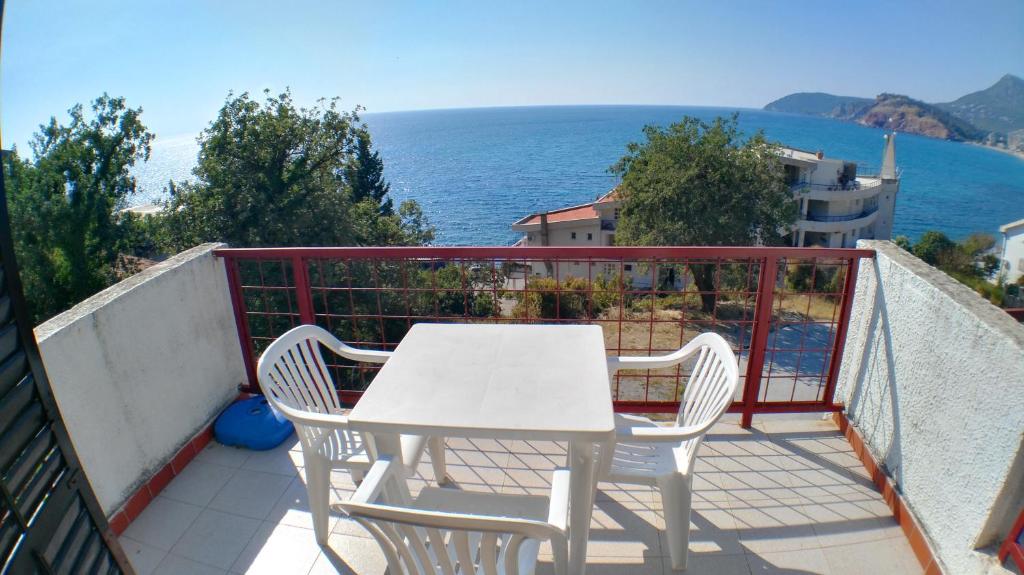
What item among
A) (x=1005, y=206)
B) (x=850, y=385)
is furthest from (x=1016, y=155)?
(x=850, y=385)

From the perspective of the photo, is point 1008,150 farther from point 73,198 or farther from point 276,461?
point 73,198

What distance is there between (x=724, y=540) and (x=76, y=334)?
2969 mm

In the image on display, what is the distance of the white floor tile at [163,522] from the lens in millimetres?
2279

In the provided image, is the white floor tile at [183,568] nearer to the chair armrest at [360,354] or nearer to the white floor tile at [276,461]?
the white floor tile at [276,461]

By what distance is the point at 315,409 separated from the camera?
233cm

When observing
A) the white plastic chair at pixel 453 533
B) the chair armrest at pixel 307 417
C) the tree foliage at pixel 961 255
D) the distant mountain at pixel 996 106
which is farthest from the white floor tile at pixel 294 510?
the distant mountain at pixel 996 106

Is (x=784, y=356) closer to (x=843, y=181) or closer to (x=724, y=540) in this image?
(x=724, y=540)

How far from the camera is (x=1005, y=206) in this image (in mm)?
61812

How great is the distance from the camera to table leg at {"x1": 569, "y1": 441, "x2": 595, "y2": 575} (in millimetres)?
→ 1646

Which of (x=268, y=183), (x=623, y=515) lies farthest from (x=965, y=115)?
(x=623, y=515)

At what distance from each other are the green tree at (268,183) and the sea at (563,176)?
39.9 ft

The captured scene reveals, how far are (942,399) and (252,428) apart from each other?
3338 mm

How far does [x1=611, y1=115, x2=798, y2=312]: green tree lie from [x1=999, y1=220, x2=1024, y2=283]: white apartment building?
65.8 feet

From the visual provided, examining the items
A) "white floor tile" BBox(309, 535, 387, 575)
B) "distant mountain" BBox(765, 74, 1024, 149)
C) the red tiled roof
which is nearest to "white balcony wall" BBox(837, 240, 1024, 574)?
"white floor tile" BBox(309, 535, 387, 575)
